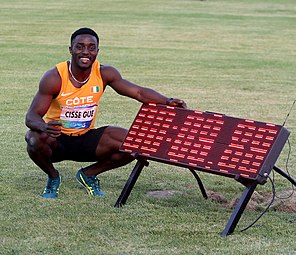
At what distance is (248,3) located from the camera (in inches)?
2007

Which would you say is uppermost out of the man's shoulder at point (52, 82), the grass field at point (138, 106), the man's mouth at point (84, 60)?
Answer: the man's mouth at point (84, 60)

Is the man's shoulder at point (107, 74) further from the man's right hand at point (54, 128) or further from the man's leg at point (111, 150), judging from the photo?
the man's right hand at point (54, 128)

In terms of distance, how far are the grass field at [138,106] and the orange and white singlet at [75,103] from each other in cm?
63

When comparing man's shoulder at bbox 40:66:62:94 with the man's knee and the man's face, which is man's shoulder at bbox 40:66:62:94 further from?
the man's knee

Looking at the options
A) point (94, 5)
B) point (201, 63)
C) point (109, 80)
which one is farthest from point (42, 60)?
point (94, 5)

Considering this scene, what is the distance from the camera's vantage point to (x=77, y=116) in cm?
825

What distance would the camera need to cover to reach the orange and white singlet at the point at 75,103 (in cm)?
812

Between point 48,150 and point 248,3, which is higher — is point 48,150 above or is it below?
above

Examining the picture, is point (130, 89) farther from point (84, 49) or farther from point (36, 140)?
point (36, 140)

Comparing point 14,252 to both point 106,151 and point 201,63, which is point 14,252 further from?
point 201,63

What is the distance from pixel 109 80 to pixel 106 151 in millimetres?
630

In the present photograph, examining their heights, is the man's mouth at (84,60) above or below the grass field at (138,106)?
above

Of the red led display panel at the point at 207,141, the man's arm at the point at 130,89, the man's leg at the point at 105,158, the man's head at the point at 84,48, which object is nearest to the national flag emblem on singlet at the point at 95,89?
the man's arm at the point at 130,89

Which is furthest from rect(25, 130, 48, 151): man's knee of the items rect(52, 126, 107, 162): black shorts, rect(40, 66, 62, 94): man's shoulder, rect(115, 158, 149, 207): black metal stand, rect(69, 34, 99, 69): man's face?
rect(115, 158, 149, 207): black metal stand
